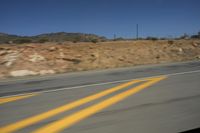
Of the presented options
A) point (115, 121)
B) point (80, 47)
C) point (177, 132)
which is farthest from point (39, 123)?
point (80, 47)

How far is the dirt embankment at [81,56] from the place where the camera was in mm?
16594

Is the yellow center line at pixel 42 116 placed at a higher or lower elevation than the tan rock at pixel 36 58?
lower

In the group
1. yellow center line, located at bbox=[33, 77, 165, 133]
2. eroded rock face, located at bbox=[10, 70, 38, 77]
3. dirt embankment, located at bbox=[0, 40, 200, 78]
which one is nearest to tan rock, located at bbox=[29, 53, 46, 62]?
dirt embankment, located at bbox=[0, 40, 200, 78]

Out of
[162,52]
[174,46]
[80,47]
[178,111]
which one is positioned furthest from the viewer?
[174,46]

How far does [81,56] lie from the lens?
2081 cm

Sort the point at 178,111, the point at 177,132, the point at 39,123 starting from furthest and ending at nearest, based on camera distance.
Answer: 1. the point at 178,111
2. the point at 39,123
3. the point at 177,132

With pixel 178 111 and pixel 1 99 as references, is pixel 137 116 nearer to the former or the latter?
pixel 178 111

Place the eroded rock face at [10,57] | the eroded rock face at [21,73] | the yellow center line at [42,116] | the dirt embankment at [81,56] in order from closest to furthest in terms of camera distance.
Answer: the yellow center line at [42,116], the eroded rock face at [21,73], the dirt embankment at [81,56], the eroded rock face at [10,57]

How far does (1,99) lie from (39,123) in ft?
10.4

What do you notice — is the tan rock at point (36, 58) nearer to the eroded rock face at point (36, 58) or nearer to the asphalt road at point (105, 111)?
the eroded rock face at point (36, 58)

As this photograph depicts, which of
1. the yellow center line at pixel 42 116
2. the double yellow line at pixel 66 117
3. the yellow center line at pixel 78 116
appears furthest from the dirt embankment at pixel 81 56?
the yellow center line at pixel 78 116

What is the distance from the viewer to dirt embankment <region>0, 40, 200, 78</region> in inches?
653

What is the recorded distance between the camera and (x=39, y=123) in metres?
4.53

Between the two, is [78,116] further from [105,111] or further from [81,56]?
[81,56]
